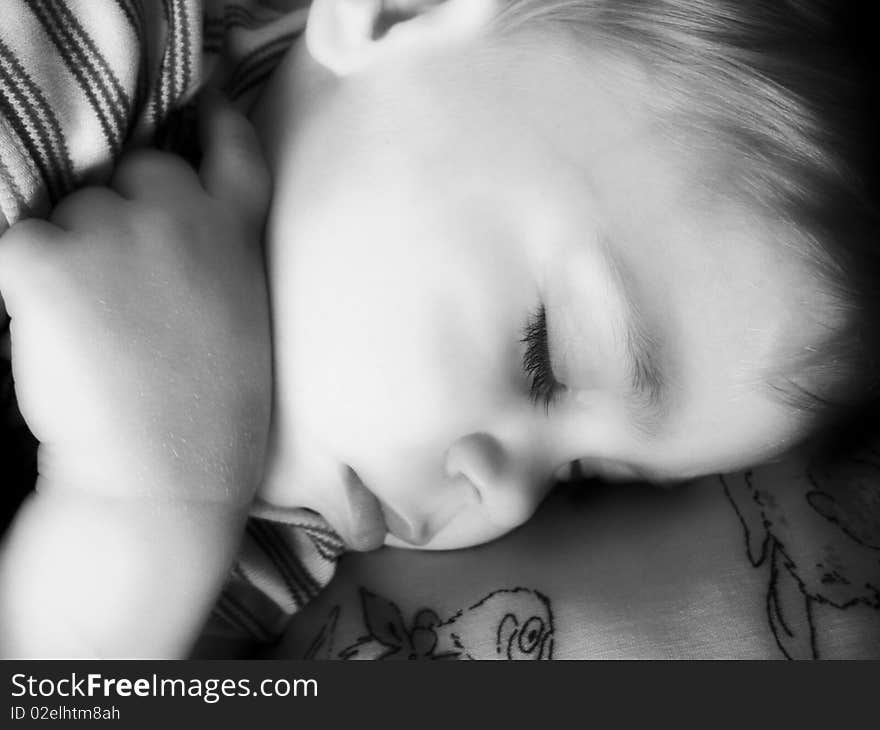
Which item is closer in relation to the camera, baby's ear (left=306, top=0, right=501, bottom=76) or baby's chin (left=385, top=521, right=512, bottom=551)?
baby's ear (left=306, top=0, right=501, bottom=76)

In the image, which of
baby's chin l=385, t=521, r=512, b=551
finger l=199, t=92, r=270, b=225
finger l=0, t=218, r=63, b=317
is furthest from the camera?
baby's chin l=385, t=521, r=512, b=551

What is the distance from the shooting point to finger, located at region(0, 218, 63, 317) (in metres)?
0.68

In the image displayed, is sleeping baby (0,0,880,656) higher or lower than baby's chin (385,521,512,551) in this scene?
higher

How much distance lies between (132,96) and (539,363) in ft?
1.27

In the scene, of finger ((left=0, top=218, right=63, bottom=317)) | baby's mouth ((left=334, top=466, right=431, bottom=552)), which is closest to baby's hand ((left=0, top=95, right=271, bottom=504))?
finger ((left=0, top=218, right=63, bottom=317))

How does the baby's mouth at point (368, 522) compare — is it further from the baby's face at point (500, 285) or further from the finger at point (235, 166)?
the finger at point (235, 166)

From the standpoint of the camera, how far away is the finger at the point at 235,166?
2.56 feet

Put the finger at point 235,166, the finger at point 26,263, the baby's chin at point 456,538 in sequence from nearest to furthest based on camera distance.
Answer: the finger at point 26,263
the finger at point 235,166
the baby's chin at point 456,538

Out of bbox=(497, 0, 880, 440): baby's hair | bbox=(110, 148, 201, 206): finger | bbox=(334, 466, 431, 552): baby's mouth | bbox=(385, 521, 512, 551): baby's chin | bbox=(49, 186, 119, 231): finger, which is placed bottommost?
bbox=(385, 521, 512, 551): baby's chin

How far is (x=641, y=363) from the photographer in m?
0.75

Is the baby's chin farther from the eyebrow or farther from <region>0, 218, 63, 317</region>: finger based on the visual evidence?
<region>0, 218, 63, 317</region>: finger

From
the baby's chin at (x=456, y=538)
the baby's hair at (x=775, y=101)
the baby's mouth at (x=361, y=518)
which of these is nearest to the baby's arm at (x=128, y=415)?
the baby's mouth at (x=361, y=518)

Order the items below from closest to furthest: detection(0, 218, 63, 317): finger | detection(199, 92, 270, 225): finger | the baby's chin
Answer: detection(0, 218, 63, 317): finger → detection(199, 92, 270, 225): finger → the baby's chin

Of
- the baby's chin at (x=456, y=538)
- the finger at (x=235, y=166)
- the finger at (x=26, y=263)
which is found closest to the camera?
the finger at (x=26, y=263)
